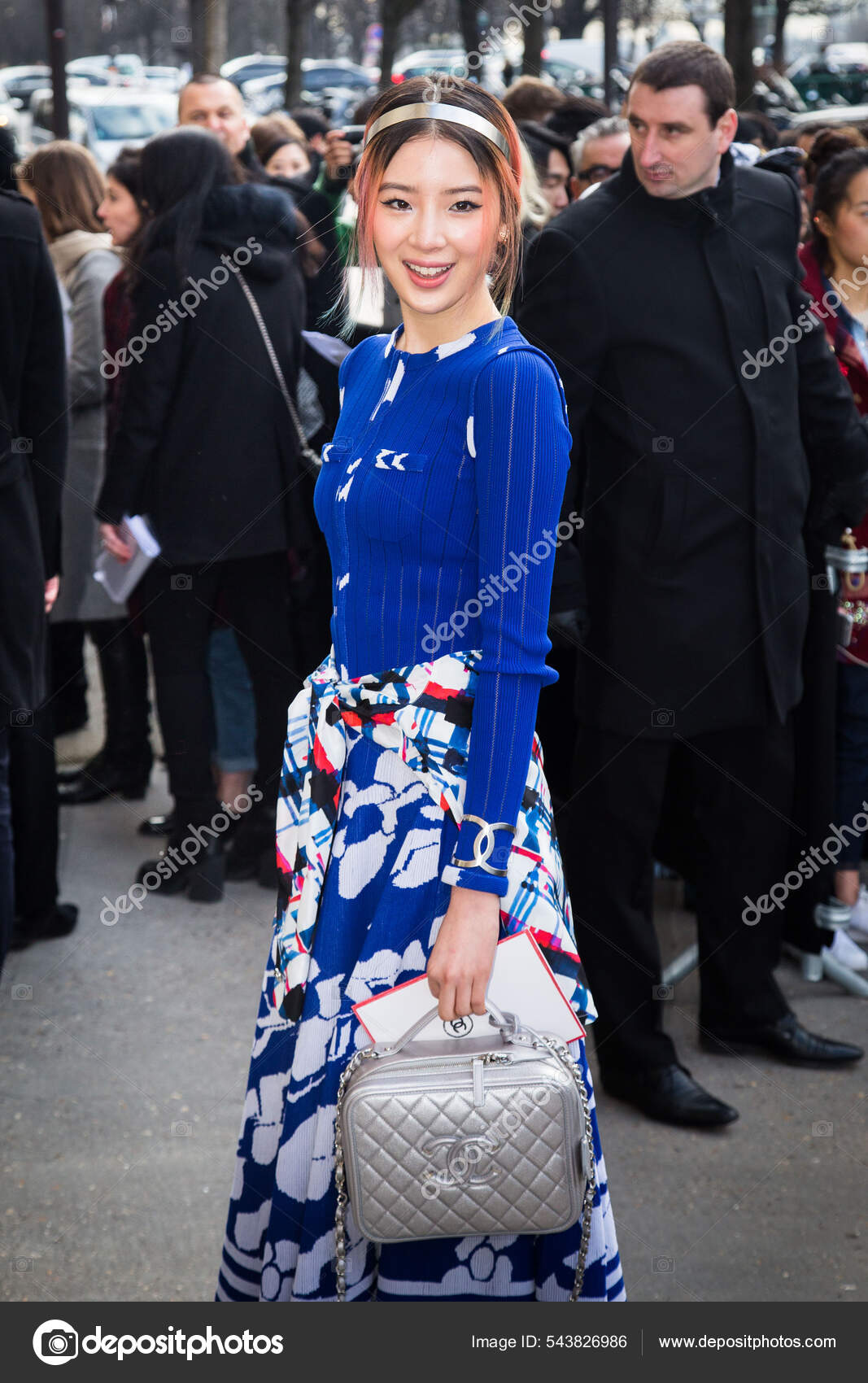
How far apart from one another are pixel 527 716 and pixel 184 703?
2671 millimetres

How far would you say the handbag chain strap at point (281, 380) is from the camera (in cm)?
416

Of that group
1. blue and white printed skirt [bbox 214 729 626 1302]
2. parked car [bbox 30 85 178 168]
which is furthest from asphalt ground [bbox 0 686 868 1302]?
parked car [bbox 30 85 178 168]

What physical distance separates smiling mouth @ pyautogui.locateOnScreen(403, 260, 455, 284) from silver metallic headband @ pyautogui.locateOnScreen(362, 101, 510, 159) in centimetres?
16

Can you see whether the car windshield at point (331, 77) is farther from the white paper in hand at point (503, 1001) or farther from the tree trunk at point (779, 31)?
the white paper in hand at point (503, 1001)

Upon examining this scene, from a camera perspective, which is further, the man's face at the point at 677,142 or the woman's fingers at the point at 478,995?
the man's face at the point at 677,142

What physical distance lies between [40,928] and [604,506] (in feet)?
6.55

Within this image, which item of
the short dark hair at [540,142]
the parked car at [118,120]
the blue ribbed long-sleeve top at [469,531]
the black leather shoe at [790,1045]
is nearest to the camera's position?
the blue ribbed long-sleeve top at [469,531]

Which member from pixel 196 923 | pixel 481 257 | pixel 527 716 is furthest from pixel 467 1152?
pixel 196 923

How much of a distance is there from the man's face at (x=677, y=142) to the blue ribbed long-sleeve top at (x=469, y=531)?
1.33m

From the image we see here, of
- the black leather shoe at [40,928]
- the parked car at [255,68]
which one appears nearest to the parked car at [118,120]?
the parked car at [255,68]

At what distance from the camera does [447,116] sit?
177cm
